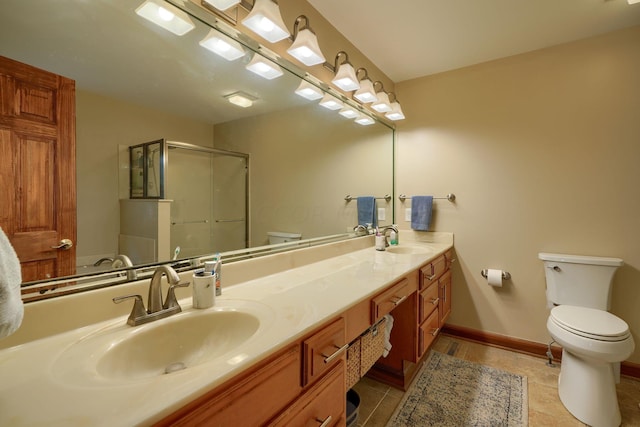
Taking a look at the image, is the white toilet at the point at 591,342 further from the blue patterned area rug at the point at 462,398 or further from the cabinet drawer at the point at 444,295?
the cabinet drawer at the point at 444,295

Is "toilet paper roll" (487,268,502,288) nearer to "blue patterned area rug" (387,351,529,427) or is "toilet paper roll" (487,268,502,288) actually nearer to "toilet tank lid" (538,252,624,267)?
"toilet tank lid" (538,252,624,267)

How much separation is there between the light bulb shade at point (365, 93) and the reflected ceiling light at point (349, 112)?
0.10 m

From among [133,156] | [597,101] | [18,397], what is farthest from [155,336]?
[597,101]

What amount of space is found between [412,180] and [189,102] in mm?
2021

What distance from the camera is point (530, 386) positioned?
6.10 ft

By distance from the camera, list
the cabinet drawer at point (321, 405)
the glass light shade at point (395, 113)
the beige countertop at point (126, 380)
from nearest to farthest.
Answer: the beige countertop at point (126, 380) → the cabinet drawer at point (321, 405) → the glass light shade at point (395, 113)

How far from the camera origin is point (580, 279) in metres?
1.94

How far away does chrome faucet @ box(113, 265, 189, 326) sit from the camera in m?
0.87

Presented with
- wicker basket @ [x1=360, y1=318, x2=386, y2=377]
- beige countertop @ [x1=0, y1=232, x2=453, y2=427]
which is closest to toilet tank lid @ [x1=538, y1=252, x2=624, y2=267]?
wicker basket @ [x1=360, y1=318, x2=386, y2=377]

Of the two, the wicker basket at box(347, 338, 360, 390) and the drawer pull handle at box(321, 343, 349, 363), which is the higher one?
the drawer pull handle at box(321, 343, 349, 363)

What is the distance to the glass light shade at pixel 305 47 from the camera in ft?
4.76

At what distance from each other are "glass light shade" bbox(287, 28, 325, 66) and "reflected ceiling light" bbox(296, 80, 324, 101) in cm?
24

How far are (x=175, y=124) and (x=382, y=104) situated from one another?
1600 millimetres

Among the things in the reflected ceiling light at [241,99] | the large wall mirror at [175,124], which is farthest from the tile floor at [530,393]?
the reflected ceiling light at [241,99]
